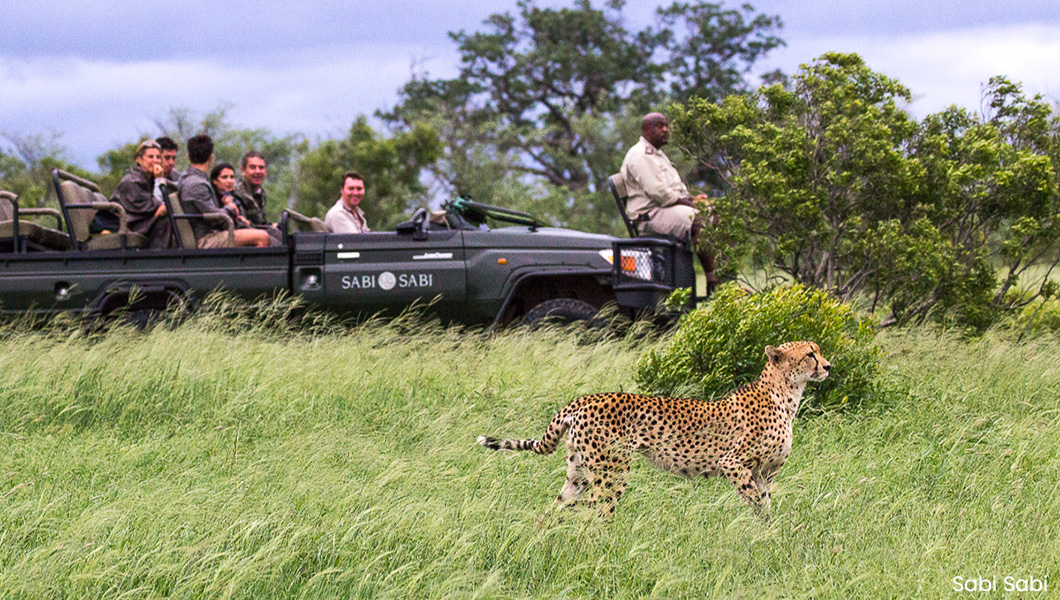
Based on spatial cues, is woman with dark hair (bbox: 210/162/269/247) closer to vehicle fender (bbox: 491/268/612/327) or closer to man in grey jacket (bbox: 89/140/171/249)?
man in grey jacket (bbox: 89/140/171/249)

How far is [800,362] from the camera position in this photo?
4418 millimetres

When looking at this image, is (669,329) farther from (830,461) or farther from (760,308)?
(830,461)

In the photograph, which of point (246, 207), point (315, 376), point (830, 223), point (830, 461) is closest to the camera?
point (830, 461)

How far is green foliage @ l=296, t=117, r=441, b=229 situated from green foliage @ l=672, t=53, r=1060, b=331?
1679 cm

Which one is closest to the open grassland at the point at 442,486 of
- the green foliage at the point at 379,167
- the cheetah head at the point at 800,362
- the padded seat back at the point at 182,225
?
the cheetah head at the point at 800,362

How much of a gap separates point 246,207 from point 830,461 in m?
6.20

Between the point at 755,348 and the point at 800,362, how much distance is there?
1.92 metres

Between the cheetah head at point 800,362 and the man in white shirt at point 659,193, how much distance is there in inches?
→ 188

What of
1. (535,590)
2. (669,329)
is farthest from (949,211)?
(535,590)

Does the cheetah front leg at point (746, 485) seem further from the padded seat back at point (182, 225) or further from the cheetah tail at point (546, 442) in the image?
the padded seat back at point (182, 225)

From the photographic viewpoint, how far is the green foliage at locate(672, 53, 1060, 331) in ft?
28.5

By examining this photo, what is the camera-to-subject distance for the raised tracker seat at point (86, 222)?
29.5 feet

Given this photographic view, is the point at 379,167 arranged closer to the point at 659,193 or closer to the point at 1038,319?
the point at 659,193

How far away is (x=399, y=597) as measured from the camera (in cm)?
358
